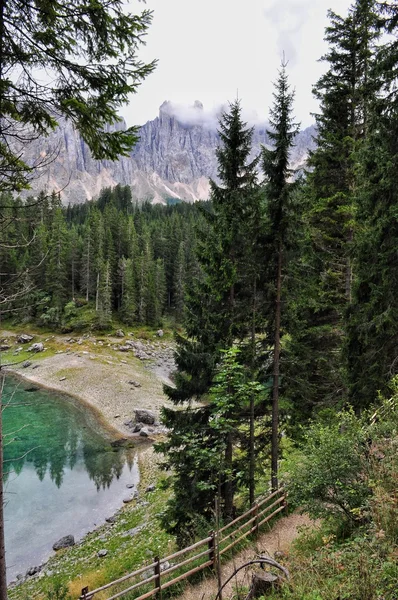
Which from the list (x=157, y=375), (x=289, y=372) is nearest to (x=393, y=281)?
(x=289, y=372)

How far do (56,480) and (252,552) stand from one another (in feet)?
54.1

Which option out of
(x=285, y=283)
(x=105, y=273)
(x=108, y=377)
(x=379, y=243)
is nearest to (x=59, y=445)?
(x=108, y=377)

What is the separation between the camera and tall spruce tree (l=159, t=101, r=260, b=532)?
37.9 feet

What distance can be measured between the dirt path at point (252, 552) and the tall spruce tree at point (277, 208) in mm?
1532

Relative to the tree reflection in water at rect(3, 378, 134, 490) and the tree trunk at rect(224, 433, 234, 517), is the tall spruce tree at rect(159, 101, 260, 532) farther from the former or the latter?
the tree reflection in water at rect(3, 378, 134, 490)

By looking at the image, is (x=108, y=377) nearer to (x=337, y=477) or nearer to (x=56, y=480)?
(x=56, y=480)

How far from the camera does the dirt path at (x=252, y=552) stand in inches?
287

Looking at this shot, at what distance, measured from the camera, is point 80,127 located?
5.38 meters

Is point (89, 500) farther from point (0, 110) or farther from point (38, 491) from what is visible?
point (0, 110)

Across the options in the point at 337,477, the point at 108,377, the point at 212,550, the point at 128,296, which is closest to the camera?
the point at 337,477

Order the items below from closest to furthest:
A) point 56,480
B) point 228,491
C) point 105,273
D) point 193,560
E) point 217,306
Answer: point 193,560 < point 228,491 < point 217,306 < point 56,480 < point 105,273

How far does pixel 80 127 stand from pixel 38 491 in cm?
2165

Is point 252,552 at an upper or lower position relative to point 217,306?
lower

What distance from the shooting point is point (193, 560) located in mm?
8188
